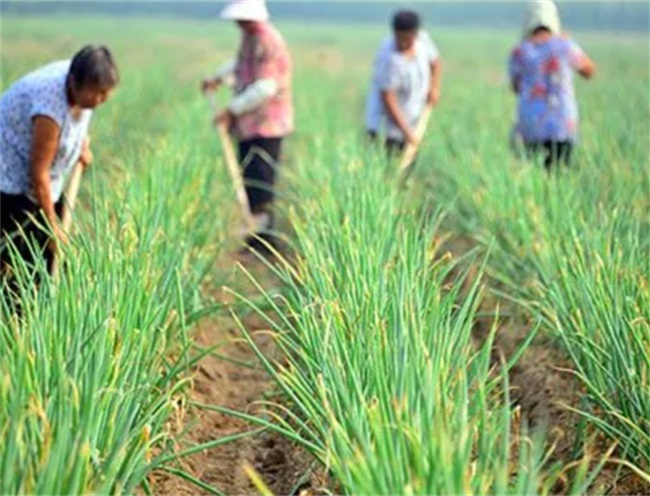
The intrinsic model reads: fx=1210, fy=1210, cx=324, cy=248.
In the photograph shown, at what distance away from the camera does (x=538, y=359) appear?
4309 millimetres

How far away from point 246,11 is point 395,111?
995mm

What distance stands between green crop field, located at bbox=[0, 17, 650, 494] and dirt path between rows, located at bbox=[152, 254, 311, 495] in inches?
0.6

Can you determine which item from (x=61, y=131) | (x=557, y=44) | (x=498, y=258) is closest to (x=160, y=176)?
(x=61, y=131)

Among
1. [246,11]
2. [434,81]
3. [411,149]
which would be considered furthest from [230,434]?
[434,81]

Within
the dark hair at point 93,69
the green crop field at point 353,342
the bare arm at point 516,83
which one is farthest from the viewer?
the bare arm at point 516,83

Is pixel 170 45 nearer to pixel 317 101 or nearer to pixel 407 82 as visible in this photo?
pixel 317 101

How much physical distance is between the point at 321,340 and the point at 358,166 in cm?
269

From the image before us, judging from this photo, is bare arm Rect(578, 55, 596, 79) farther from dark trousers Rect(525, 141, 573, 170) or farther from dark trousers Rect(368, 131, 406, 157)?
dark trousers Rect(368, 131, 406, 157)

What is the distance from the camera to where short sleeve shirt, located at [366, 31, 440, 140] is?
6582mm

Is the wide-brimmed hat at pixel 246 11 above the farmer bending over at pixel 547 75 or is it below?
above

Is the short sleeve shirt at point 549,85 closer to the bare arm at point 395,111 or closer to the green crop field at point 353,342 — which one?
the green crop field at point 353,342

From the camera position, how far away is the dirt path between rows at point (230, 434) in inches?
133

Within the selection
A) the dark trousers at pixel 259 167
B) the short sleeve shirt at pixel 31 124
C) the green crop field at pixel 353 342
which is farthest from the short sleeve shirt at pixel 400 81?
the short sleeve shirt at pixel 31 124

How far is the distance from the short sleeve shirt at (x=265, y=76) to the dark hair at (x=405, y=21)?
1.99 ft
